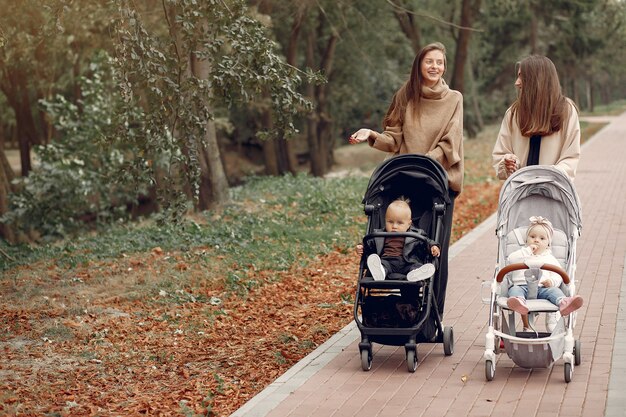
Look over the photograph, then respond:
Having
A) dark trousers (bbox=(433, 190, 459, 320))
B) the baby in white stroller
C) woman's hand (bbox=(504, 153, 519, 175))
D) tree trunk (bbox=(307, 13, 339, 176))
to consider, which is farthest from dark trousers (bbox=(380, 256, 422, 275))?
tree trunk (bbox=(307, 13, 339, 176))

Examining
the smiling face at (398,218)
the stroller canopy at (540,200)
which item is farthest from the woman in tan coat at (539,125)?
the smiling face at (398,218)

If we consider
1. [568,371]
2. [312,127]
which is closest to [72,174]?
[568,371]

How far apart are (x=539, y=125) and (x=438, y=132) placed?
81 centimetres

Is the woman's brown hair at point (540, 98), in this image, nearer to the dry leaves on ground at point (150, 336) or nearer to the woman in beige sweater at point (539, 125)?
the woman in beige sweater at point (539, 125)

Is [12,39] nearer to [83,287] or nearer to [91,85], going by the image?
[91,85]

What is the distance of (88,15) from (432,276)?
13310 mm

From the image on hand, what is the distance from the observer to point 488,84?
53.4 meters

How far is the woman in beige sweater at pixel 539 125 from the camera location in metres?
7.38

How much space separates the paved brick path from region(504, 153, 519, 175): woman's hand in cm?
142

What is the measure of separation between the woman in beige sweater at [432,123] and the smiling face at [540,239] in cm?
83

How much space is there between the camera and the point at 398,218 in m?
7.29

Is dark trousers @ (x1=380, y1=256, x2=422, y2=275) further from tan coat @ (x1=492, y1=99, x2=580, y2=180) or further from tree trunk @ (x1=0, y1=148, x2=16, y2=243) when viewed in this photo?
tree trunk @ (x1=0, y1=148, x2=16, y2=243)

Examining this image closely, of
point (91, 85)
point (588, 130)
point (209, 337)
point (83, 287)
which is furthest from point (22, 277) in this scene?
point (588, 130)

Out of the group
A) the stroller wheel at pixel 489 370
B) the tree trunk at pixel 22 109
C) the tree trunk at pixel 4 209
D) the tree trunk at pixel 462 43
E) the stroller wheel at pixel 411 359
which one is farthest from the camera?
the tree trunk at pixel 462 43
